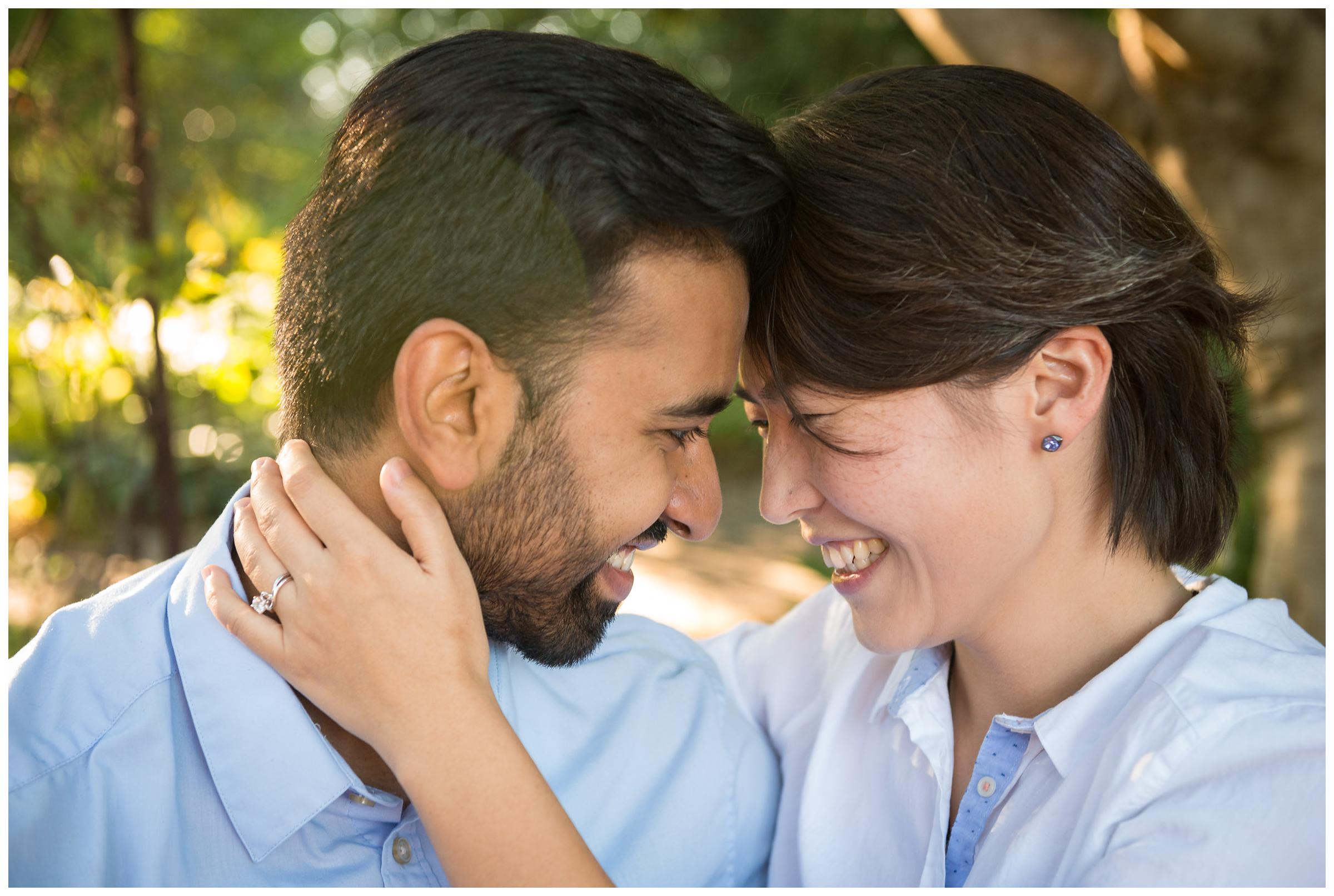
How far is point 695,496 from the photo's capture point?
1920 millimetres

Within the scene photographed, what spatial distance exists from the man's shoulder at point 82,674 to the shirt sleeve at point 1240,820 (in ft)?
4.81

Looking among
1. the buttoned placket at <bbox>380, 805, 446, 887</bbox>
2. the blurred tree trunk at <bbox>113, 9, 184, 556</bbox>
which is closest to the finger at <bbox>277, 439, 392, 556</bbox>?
the buttoned placket at <bbox>380, 805, 446, 887</bbox>

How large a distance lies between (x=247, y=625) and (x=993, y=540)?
1.22 m

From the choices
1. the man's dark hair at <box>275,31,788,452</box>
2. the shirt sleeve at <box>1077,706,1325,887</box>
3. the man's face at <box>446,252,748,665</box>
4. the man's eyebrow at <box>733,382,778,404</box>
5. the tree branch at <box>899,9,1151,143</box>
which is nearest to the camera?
the shirt sleeve at <box>1077,706,1325,887</box>

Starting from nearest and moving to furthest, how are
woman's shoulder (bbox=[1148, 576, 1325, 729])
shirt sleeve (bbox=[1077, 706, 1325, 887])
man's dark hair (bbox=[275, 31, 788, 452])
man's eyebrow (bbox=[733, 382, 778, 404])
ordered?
shirt sleeve (bbox=[1077, 706, 1325, 887]) < woman's shoulder (bbox=[1148, 576, 1325, 729]) < man's dark hair (bbox=[275, 31, 788, 452]) < man's eyebrow (bbox=[733, 382, 778, 404])

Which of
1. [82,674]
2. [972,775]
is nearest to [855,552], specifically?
[972,775]

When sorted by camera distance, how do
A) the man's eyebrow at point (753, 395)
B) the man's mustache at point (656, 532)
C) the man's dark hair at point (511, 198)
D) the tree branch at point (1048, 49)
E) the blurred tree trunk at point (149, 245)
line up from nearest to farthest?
the man's dark hair at point (511, 198) → the man's eyebrow at point (753, 395) → the man's mustache at point (656, 532) → the blurred tree trunk at point (149, 245) → the tree branch at point (1048, 49)

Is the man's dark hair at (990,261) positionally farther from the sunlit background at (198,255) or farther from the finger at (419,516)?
the finger at (419,516)

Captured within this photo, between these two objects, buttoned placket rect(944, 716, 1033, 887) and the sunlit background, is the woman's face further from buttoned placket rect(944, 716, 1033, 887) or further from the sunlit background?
the sunlit background

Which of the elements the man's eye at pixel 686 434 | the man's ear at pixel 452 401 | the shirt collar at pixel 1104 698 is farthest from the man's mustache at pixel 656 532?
the shirt collar at pixel 1104 698

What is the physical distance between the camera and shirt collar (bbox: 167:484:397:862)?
5.06 ft

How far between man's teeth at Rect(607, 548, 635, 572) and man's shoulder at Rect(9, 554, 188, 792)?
2.51 feet

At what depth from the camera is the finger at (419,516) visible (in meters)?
1.59

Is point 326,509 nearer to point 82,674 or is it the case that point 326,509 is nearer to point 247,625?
point 247,625
